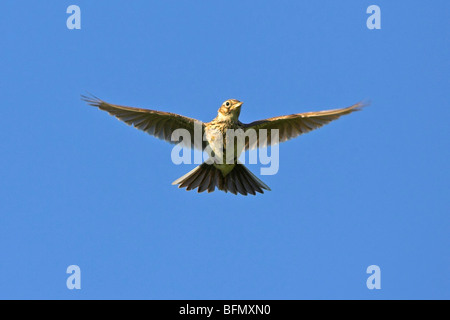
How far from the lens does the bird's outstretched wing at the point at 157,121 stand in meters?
12.0

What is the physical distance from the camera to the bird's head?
38.5 ft

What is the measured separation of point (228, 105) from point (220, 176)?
147 centimetres

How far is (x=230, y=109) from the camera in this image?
464 inches

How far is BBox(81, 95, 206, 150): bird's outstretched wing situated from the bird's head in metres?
0.58

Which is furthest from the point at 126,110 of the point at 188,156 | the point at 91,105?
the point at 188,156

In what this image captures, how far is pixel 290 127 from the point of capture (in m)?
12.6

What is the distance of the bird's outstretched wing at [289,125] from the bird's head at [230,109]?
19.9 inches

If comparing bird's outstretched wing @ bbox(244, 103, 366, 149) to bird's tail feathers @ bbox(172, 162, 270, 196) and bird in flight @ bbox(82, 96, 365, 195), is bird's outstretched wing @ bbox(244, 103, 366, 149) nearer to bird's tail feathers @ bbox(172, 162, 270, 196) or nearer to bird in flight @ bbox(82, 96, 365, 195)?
bird in flight @ bbox(82, 96, 365, 195)

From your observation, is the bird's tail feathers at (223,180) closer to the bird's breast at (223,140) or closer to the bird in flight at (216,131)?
the bird in flight at (216,131)

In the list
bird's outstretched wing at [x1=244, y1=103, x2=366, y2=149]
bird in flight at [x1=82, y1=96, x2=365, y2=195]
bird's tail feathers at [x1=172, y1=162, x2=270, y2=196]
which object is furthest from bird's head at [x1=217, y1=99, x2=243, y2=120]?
bird's tail feathers at [x1=172, y1=162, x2=270, y2=196]

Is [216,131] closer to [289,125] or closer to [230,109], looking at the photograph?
[230,109]

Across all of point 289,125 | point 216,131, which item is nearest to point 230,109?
point 216,131

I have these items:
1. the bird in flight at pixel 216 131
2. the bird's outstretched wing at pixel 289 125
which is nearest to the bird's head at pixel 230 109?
the bird in flight at pixel 216 131
